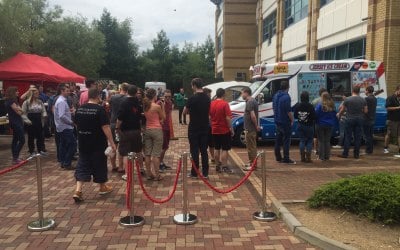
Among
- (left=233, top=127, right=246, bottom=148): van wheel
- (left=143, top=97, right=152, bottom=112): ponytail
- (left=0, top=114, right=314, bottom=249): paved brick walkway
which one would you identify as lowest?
(left=0, top=114, right=314, bottom=249): paved brick walkway

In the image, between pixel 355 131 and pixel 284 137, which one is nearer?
pixel 284 137

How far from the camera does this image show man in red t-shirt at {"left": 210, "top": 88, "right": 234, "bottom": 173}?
29.2 ft

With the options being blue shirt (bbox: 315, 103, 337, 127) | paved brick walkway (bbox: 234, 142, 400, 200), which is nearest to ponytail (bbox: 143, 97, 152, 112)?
paved brick walkway (bbox: 234, 142, 400, 200)

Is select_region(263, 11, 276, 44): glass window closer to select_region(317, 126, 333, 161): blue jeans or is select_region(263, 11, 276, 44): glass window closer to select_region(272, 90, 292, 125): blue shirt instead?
select_region(317, 126, 333, 161): blue jeans

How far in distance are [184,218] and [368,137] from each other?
7528 millimetres

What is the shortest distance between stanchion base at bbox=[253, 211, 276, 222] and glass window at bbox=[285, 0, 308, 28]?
17.1 metres

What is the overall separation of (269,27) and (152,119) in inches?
960

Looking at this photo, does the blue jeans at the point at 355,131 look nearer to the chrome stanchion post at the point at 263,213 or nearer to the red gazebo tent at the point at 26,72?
the chrome stanchion post at the point at 263,213

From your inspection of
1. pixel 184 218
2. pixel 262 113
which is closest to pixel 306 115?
pixel 262 113

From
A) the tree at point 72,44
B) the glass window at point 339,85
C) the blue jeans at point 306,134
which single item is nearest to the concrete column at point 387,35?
the glass window at point 339,85

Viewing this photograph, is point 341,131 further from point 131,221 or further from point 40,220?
point 40,220

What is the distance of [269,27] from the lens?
30656 mm

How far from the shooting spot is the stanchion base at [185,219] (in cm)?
574

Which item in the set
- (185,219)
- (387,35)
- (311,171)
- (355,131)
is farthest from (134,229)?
(387,35)
